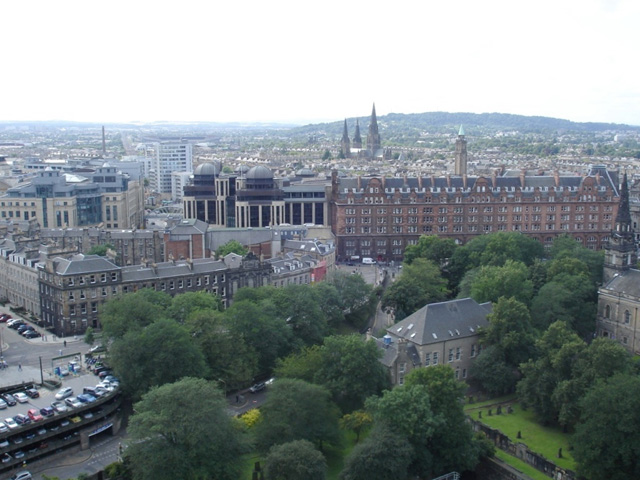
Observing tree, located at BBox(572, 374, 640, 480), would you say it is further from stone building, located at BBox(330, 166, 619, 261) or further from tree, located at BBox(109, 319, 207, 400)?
stone building, located at BBox(330, 166, 619, 261)

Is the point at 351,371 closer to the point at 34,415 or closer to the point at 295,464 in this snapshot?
the point at 295,464

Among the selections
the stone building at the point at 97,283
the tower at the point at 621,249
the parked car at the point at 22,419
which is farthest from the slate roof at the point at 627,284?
the parked car at the point at 22,419

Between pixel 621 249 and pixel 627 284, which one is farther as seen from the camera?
pixel 621 249

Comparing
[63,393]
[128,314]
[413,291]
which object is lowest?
[63,393]

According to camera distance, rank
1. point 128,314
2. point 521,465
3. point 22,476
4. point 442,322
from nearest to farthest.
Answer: point 22,476 → point 521,465 → point 128,314 → point 442,322

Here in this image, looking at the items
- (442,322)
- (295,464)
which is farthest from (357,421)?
(442,322)

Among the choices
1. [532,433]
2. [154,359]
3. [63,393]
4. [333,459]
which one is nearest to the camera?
[333,459]

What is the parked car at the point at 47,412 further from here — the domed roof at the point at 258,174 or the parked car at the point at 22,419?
the domed roof at the point at 258,174

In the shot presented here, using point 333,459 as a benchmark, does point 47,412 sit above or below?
above
